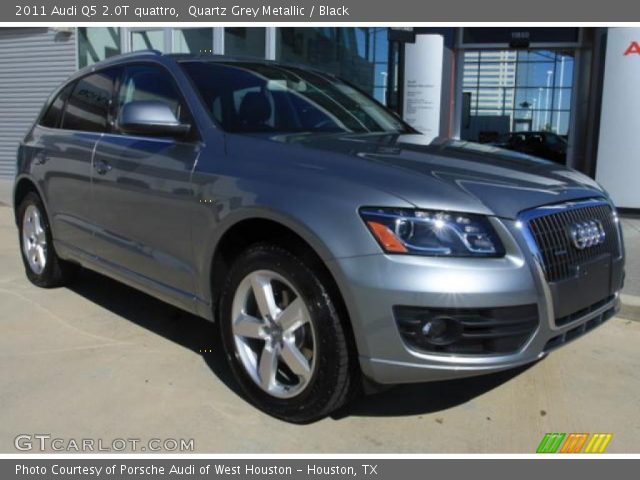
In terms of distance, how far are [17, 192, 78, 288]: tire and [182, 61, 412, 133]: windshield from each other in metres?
2.04

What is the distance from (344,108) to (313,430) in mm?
2015

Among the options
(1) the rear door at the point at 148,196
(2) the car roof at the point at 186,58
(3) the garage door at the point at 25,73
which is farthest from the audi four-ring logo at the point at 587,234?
(3) the garage door at the point at 25,73

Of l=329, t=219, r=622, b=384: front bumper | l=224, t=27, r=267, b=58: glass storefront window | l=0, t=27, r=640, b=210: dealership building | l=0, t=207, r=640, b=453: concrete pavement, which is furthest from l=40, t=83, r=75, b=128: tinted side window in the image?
l=224, t=27, r=267, b=58: glass storefront window

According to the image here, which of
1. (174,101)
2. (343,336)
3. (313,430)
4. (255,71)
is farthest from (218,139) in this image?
(313,430)

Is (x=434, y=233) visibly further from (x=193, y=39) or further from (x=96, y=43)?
(x=96, y=43)

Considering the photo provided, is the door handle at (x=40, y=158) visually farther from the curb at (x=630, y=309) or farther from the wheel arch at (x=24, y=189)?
the curb at (x=630, y=309)

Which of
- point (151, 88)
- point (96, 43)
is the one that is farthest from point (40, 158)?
point (96, 43)

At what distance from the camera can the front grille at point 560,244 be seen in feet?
8.43

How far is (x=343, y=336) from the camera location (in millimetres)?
2609

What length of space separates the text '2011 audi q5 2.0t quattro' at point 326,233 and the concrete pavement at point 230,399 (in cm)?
24

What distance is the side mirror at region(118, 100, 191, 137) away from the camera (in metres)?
3.23

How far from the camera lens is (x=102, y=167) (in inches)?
153

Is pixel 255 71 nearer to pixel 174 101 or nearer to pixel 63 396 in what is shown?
pixel 174 101

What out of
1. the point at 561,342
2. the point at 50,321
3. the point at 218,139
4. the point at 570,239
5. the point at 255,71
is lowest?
the point at 50,321
